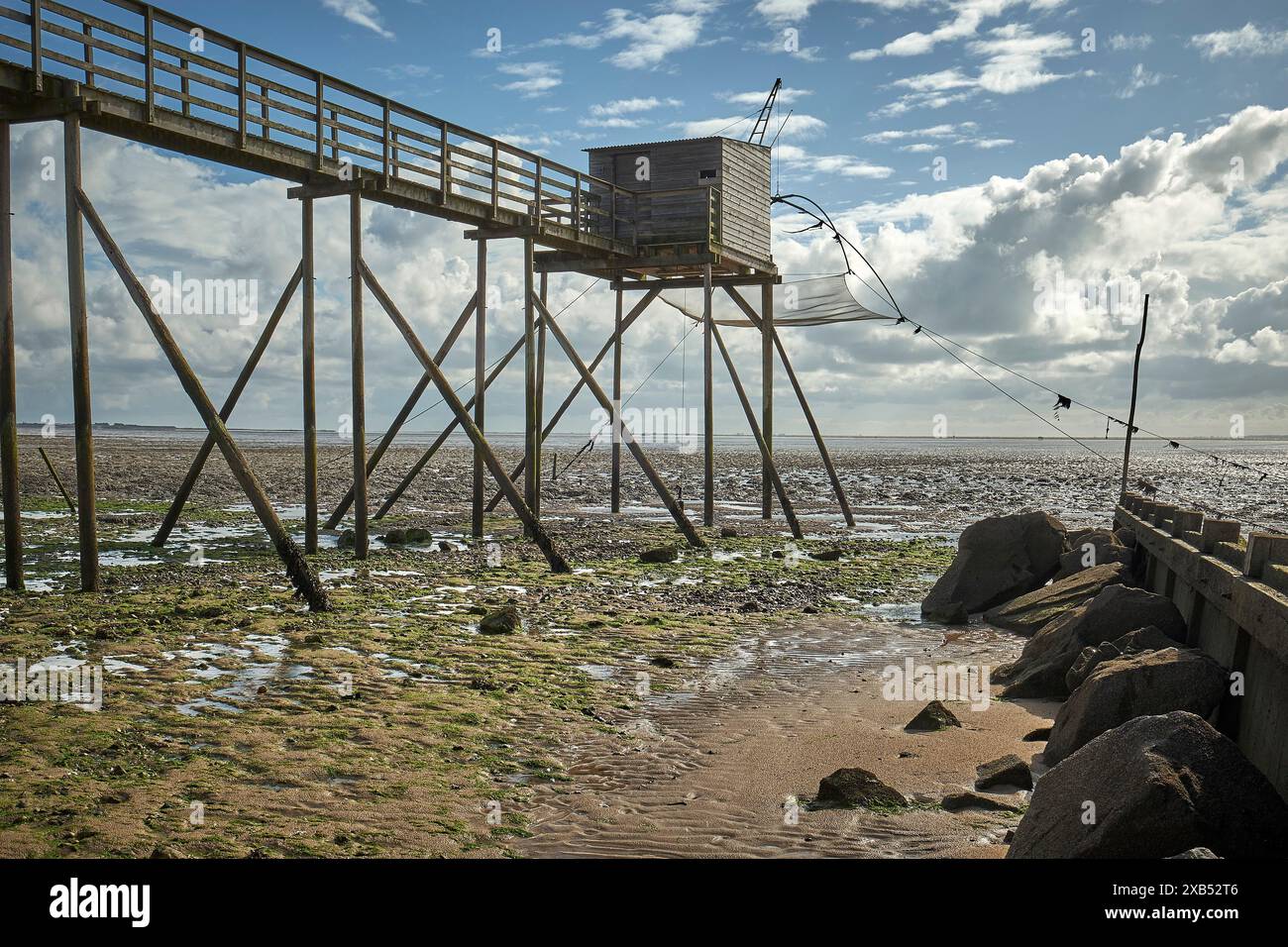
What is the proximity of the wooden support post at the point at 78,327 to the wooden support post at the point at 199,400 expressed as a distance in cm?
12

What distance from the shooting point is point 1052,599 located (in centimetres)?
1318

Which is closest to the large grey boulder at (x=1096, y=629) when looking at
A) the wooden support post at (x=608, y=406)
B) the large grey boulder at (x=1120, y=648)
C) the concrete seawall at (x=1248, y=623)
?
the concrete seawall at (x=1248, y=623)

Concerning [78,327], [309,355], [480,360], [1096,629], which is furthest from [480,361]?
[1096,629]

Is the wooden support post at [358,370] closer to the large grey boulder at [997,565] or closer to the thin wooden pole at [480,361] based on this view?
the thin wooden pole at [480,361]

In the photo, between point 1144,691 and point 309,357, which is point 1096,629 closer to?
point 1144,691

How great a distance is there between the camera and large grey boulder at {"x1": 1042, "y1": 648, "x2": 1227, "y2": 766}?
6.67 metres

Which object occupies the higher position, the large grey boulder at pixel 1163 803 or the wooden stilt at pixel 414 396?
the wooden stilt at pixel 414 396

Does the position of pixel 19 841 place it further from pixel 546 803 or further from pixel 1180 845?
pixel 1180 845

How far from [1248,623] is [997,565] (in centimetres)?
858

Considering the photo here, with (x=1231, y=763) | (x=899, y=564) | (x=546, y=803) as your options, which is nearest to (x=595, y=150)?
(x=899, y=564)

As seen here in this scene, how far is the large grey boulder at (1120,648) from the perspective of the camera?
328 inches

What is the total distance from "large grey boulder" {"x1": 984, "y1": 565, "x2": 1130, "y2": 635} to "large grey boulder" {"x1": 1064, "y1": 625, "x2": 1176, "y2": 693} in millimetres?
3637

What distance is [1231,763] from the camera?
Answer: 4.98 m

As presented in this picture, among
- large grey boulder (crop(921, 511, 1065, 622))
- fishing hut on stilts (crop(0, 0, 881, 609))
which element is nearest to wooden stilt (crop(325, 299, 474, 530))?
fishing hut on stilts (crop(0, 0, 881, 609))
